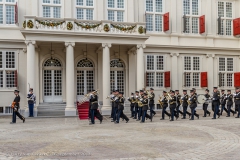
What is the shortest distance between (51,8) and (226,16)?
47.3 ft

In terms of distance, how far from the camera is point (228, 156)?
25.5ft

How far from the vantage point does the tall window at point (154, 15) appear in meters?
24.2

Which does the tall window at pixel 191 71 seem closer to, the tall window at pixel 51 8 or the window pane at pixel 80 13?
the window pane at pixel 80 13

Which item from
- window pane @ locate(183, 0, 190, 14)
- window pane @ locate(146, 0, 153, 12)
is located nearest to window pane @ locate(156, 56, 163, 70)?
window pane @ locate(146, 0, 153, 12)

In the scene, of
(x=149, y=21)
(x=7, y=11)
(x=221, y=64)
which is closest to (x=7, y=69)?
(x=7, y=11)

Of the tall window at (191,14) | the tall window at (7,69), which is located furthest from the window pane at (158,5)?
the tall window at (7,69)

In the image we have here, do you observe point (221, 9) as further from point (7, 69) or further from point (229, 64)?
point (7, 69)

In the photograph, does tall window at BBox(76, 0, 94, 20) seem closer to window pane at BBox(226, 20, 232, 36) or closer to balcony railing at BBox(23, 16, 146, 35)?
balcony railing at BBox(23, 16, 146, 35)

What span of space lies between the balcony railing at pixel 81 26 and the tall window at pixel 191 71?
590 centimetres

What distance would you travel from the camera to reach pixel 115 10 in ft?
75.9

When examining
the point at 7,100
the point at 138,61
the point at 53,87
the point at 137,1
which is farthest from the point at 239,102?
the point at 7,100

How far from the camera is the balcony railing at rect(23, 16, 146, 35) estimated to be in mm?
19078

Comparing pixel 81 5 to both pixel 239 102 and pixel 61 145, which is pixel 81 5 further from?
pixel 61 145

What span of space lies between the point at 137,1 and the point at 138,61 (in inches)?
214
